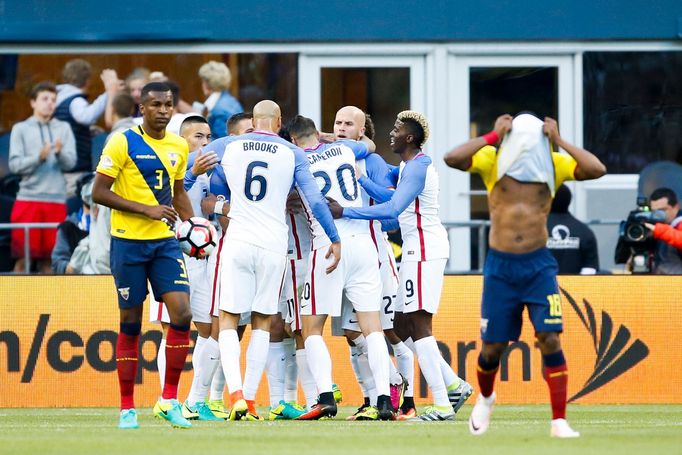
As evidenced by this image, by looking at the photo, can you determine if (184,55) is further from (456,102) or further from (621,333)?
(621,333)

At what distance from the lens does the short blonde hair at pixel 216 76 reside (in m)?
18.7

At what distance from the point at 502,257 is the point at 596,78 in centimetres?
940

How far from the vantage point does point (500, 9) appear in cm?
1928

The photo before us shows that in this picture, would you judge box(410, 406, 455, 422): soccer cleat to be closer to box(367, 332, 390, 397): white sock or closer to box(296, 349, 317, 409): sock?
box(367, 332, 390, 397): white sock

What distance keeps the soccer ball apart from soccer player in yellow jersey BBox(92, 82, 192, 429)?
0.27 meters

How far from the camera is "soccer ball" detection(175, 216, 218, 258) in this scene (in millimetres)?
11914

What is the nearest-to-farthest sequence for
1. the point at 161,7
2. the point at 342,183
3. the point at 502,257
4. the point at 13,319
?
1. the point at 502,257
2. the point at 342,183
3. the point at 13,319
4. the point at 161,7

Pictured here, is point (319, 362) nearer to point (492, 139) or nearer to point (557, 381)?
point (557, 381)

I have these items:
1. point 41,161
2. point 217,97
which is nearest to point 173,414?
point 41,161

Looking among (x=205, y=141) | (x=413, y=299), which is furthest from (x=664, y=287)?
(x=205, y=141)

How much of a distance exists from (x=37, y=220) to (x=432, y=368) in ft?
22.6

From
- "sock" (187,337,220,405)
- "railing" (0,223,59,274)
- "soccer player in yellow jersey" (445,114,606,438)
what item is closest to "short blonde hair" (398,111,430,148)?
"soccer player in yellow jersey" (445,114,606,438)

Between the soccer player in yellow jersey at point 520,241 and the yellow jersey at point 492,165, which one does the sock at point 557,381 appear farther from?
the yellow jersey at point 492,165

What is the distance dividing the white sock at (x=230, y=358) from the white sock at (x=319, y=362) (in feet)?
2.21
